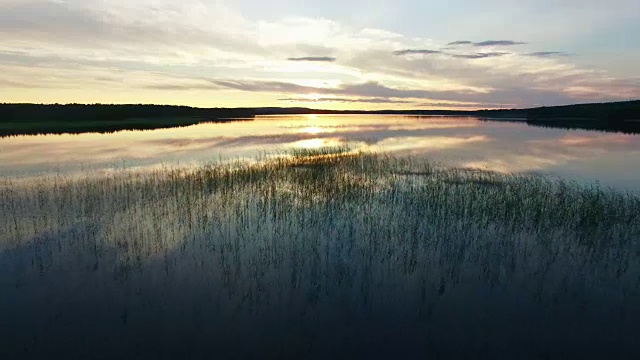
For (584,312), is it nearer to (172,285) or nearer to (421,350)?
(421,350)

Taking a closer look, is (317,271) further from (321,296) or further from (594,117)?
(594,117)

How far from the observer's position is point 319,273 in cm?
1059

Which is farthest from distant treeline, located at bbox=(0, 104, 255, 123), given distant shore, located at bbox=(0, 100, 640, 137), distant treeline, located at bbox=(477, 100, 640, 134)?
distant treeline, located at bbox=(477, 100, 640, 134)

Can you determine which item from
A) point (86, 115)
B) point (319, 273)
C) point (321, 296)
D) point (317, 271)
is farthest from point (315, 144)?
point (86, 115)

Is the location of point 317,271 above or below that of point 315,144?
below

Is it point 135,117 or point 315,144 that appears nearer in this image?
point 315,144

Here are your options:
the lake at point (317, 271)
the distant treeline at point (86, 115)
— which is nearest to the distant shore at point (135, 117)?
the distant treeline at point (86, 115)

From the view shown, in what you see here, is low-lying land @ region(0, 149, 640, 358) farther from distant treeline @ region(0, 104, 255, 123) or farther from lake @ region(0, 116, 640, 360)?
distant treeline @ region(0, 104, 255, 123)

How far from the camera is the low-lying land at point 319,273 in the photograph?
25.1 ft

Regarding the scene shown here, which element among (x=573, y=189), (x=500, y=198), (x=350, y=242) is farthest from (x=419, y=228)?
(x=573, y=189)

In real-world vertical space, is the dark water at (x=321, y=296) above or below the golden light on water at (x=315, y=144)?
below

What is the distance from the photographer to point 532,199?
17.8 m

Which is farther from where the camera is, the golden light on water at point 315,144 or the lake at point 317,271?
the golden light on water at point 315,144

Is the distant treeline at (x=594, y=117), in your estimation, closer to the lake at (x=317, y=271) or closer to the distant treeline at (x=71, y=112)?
the lake at (x=317, y=271)
